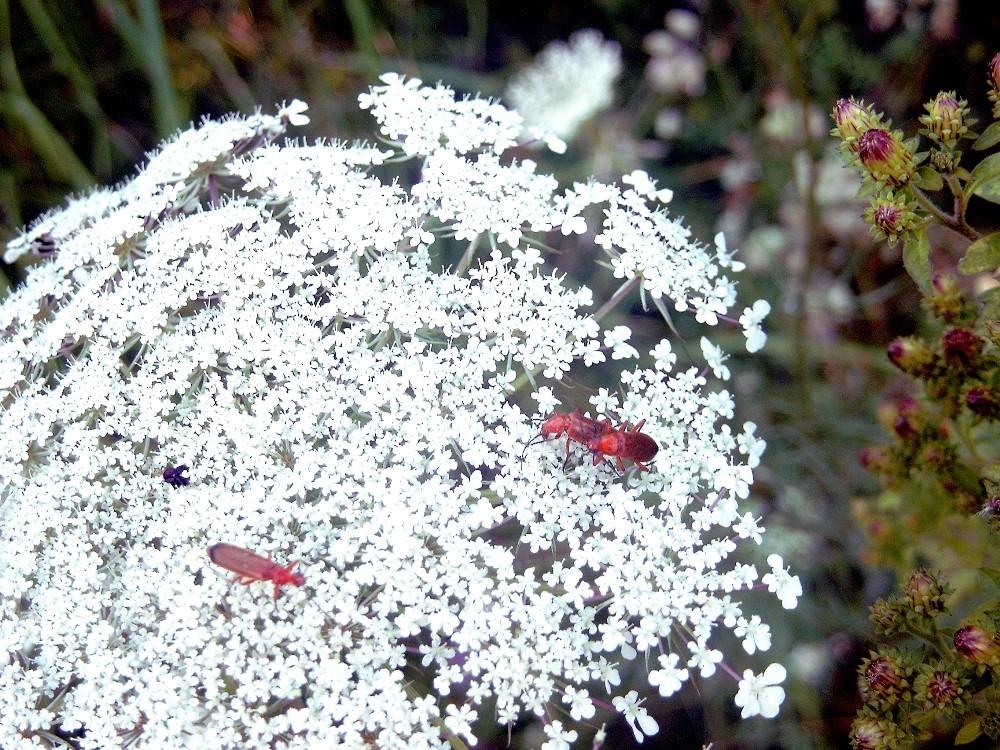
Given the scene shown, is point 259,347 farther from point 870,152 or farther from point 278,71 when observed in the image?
point 278,71

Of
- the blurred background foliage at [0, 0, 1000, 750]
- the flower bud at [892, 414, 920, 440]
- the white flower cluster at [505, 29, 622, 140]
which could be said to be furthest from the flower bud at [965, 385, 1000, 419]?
the white flower cluster at [505, 29, 622, 140]

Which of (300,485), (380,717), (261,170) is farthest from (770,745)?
(261,170)

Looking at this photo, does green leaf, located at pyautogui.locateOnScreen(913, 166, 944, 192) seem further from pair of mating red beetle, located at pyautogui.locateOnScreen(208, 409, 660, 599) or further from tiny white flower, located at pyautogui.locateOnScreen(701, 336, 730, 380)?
pair of mating red beetle, located at pyautogui.locateOnScreen(208, 409, 660, 599)

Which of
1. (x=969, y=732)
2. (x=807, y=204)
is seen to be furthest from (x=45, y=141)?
(x=969, y=732)

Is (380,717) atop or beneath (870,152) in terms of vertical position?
beneath

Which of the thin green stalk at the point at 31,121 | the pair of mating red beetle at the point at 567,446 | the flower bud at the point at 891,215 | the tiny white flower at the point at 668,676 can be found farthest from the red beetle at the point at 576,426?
the thin green stalk at the point at 31,121

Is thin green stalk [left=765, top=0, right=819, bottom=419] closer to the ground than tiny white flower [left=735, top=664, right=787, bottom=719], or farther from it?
farther from it

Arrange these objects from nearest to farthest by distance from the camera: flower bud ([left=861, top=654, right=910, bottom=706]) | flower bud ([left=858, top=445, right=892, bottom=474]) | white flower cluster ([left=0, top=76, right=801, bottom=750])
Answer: flower bud ([left=861, top=654, right=910, bottom=706])
white flower cluster ([left=0, top=76, right=801, bottom=750])
flower bud ([left=858, top=445, right=892, bottom=474])
